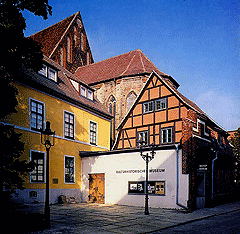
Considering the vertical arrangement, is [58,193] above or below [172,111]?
below

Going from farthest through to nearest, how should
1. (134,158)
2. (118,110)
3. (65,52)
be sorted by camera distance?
1. (65,52)
2. (118,110)
3. (134,158)

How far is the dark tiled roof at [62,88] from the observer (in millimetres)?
17859

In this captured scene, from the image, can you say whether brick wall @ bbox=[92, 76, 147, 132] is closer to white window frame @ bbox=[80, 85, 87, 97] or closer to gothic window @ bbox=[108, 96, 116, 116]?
gothic window @ bbox=[108, 96, 116, 116]

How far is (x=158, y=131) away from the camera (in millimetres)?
23547

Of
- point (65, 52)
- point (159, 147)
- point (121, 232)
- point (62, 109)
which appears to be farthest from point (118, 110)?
point (121, 232)

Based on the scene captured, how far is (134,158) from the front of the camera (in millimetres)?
19469

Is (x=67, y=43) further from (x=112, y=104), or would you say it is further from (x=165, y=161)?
(x=165, y=161)

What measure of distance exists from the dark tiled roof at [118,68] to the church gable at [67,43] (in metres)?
2.24

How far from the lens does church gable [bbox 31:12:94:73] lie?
128ft

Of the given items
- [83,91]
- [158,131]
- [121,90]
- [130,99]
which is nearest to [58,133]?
[83,91]

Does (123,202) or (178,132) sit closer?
(123,202)

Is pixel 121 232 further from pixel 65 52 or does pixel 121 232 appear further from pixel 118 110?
pixel 65 52

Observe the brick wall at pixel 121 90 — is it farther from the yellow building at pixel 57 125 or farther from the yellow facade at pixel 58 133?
the yellow facade at pixel 58 133

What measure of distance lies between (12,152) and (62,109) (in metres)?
11.1
